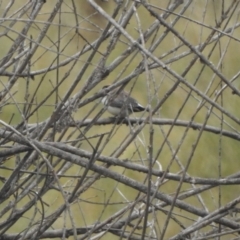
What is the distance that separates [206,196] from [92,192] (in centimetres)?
150

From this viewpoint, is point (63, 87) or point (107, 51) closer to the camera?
point (107, 51)

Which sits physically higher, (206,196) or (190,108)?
(190,108)

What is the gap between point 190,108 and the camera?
838 centimetres

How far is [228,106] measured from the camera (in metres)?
8.34

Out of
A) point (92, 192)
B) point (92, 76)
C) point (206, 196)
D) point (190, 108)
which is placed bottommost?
point (92, 76)

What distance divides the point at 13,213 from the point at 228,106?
6209 millimetres

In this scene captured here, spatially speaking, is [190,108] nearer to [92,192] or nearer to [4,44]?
[92,192]

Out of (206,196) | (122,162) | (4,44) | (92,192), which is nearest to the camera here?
Result: (122,162)

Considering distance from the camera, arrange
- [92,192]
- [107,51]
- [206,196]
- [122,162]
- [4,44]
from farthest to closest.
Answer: [4,44]
[206,196]
[92,192]
[107,51]
[122,162]

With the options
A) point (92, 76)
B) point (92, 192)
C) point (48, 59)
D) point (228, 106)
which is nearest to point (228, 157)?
point (228, 106)

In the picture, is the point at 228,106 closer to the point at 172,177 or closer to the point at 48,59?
the point at 48,59

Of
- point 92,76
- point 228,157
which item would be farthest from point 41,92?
point 92,76

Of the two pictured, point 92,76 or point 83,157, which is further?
point 92,76

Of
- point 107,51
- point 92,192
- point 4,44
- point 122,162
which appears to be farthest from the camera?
point 4,44
